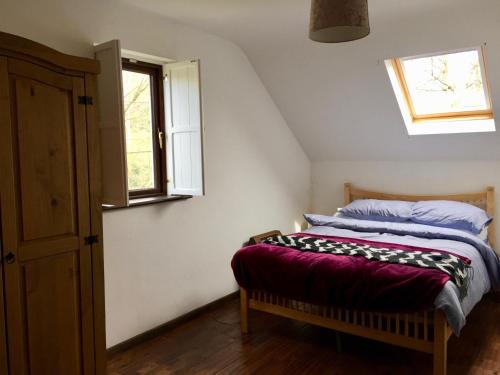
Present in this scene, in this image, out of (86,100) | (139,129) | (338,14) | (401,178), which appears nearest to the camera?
(338,14)

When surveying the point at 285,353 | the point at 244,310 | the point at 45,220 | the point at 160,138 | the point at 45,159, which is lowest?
the point at 285,353

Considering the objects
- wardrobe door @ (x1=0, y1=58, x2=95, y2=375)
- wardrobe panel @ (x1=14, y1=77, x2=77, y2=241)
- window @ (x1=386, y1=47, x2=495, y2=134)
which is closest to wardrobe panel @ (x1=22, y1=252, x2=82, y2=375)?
wardrobe door @ (x1=0, y1=58, x2=95, y2=375)

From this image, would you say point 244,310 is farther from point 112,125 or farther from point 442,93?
point 442,93

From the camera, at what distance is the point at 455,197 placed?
402 cm

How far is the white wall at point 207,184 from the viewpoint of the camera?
2.67 metres

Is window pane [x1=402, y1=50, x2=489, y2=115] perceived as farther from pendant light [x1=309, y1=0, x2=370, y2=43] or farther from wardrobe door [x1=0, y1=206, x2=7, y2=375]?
wardrobe door [x1=0, y1=206, x2=7, y2=375]

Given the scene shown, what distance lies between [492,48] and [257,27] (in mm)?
1691

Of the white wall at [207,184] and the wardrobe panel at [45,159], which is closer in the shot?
the wardrobe panel at [45,159]

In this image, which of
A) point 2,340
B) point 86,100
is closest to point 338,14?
point 86,100

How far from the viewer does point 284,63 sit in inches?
154

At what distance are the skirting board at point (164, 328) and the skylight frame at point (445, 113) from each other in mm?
2393

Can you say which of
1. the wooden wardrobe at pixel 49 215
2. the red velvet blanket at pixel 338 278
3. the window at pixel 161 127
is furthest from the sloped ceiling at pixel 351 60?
the red velvet blanket at pixel 338 278

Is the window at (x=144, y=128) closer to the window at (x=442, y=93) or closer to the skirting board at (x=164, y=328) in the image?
the skirting board at (x=164, y=328)

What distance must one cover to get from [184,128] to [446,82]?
2.35 meters
